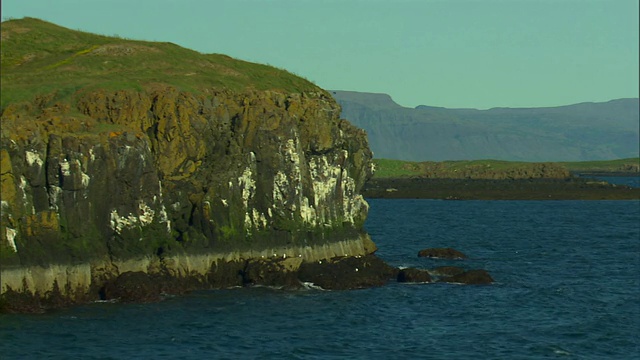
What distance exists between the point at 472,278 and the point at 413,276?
4.07 m

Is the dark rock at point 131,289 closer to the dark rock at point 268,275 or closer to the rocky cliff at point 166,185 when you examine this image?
the rocky cliff at point 166,185

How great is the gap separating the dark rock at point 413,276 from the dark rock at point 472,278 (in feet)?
4.87

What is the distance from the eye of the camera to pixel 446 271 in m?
77.9

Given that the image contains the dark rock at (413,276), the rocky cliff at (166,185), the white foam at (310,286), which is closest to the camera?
the rocky cliff at (166,185)

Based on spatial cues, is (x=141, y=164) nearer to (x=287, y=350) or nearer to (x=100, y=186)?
(x=100, y=186)

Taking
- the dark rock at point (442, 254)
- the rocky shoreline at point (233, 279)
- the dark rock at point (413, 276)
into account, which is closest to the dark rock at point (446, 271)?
the rocky shoreline at point (233, 279)

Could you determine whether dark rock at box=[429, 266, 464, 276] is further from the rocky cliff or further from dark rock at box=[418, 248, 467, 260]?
dark rock at box=[418, 248, 467, 260]

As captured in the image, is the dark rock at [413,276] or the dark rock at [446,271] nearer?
the dark rock at [413,276]

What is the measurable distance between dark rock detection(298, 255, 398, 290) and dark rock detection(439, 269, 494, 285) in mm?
4201

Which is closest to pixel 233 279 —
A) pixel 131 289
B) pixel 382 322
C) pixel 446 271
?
pixel 131 289

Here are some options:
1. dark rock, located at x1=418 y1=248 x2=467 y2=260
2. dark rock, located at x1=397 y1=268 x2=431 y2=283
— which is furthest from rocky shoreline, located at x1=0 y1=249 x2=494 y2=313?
dark rock, located at x1=418 y1=248 x2=467 y2=260

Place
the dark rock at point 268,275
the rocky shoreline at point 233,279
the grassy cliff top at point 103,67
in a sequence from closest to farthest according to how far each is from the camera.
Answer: the rocky shoreline at point 233,279 → the dark rock at point 268,275 → the grassy cliff top at point 103,67

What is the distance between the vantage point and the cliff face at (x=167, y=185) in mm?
61656

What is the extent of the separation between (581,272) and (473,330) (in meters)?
26.8
